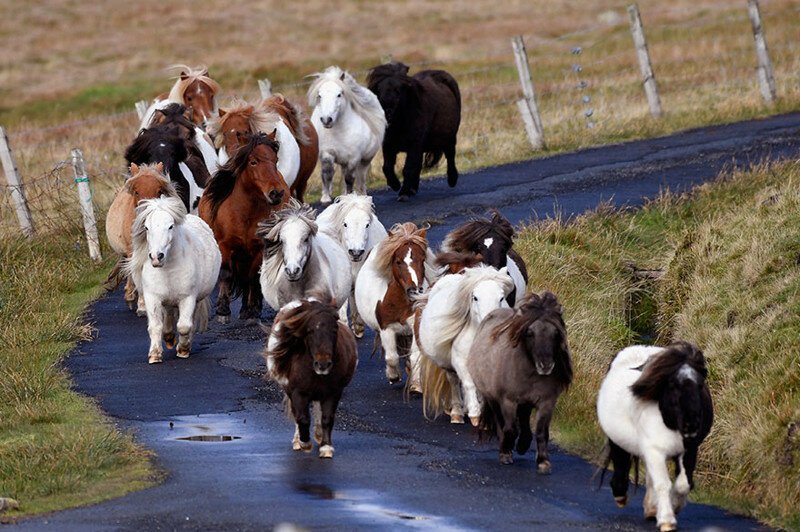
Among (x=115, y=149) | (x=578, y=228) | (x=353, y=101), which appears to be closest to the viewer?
(x=578, y=228)

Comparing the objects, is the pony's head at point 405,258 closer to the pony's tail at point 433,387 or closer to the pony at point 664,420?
the pony's tail at point 433,387

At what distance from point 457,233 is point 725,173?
9.03 meters

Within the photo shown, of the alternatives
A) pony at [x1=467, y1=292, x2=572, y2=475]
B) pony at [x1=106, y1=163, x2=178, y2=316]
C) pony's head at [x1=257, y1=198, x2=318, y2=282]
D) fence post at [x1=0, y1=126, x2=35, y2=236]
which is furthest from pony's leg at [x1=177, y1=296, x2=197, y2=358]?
fence post at [x1=0, y1=126, x2=35, y2=236]

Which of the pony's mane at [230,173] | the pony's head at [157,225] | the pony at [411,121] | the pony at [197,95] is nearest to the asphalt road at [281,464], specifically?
the pony's head at [157,225]

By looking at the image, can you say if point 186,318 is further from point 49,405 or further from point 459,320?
point 459,320

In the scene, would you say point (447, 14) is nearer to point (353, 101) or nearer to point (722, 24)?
point (722, 24)

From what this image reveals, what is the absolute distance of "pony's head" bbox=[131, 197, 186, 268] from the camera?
508 inches

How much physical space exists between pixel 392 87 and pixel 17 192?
5287 mm

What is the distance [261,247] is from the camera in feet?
48.4

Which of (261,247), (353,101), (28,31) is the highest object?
(28,31)

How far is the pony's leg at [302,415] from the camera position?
10109mm

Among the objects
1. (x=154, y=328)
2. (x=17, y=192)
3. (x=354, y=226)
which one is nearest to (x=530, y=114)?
(x=17, y=192)

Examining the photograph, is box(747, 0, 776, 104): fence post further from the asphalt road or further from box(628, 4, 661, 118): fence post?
the asphalt road

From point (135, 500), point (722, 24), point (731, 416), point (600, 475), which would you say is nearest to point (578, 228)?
point (731, 416)
